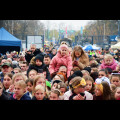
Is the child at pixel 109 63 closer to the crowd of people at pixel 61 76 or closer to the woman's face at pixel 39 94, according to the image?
the crowd of people at pixel 61 76

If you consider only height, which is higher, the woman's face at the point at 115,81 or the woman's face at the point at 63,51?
the woman's face at the point at 63,51

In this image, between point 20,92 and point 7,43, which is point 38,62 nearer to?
point 20,92

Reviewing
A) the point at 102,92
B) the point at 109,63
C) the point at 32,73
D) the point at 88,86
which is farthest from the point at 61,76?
the point at 102,92

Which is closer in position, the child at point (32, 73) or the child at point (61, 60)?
the child at point (32, 73)

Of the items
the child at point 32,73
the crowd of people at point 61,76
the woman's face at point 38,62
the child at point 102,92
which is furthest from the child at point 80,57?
the child at point 102,92

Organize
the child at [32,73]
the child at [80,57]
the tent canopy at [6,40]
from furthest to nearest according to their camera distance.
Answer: the tent canopy at [6,40] → the child at [80,57] → the child at [32,73]

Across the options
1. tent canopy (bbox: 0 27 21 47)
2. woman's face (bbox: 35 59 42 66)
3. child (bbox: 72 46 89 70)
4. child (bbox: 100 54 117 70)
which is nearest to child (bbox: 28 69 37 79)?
woman's face (bbox: 35 59 42 66)

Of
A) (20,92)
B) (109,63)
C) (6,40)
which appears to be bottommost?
(20,92)

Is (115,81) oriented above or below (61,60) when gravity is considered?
below

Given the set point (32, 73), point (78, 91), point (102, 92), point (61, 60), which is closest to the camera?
point (78, 91)

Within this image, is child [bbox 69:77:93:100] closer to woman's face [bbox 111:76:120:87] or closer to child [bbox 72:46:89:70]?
woman's face [bbox 111:76:120:87]

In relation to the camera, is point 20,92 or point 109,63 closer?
point 20,92
